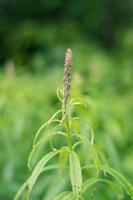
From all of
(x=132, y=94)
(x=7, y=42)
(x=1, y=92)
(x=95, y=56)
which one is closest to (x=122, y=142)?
(x=1, y=92)

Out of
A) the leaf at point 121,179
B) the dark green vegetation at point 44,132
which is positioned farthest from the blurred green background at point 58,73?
the leaf at point 121,179

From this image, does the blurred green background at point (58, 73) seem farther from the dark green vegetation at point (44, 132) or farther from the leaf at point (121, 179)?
the leaf at point (121, 179)

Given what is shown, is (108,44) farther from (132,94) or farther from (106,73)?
(132,94)

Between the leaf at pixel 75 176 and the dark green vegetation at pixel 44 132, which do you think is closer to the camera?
the leaf at pixel 75 176

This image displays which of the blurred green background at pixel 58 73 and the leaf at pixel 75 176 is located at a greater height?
the blurred green background at pixel 58 73

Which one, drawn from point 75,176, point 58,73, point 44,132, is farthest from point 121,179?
point 58,73

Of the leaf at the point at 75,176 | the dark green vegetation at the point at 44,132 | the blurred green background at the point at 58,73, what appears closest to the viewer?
the leaf at the point at 75,176

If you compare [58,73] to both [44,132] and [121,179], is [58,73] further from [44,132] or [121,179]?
[121,179]

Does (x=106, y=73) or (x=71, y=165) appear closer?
(x=71, y=165)
